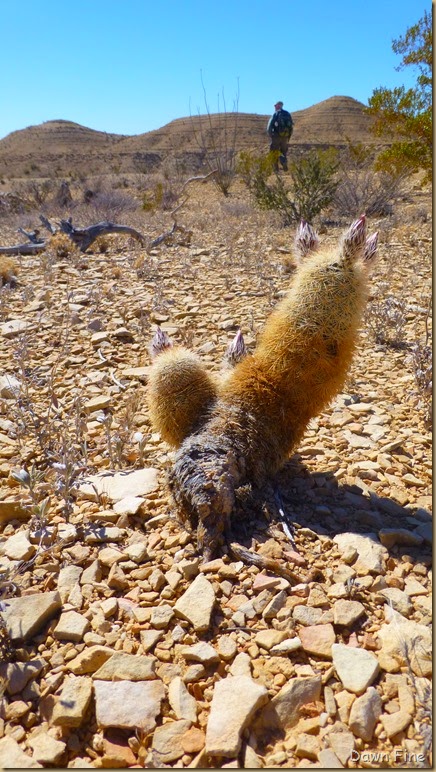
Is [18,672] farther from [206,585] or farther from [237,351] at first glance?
[237,351]

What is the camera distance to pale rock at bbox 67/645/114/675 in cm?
169

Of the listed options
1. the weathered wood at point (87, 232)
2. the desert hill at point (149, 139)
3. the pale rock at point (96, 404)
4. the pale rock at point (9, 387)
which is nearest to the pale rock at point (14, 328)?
the pale rock at point (9, 387)

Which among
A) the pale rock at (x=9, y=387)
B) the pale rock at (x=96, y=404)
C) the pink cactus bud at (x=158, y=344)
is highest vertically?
the pink cactus bud at (x=158, y=344)

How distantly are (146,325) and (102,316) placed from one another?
0.61 m

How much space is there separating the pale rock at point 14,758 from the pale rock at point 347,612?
1030 millimetres

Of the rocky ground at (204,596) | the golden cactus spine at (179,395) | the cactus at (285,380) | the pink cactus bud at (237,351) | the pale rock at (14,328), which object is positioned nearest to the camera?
the rocky ground at (204,596)

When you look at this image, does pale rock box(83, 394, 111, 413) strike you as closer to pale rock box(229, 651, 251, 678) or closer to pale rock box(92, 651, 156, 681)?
pale rock box(92, 651, 156, 681)

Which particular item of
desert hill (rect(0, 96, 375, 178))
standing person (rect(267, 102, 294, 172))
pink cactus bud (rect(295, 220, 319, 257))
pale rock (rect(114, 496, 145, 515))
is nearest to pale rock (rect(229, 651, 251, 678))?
pale rock (rect(114, 496, 145, 515))

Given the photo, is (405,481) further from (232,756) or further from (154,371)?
(232,756)

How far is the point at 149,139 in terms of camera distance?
55.2m

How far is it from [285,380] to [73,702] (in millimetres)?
1635

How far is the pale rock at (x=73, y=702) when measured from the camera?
60.1 inches

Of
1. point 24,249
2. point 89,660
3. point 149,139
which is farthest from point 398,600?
point 149,139

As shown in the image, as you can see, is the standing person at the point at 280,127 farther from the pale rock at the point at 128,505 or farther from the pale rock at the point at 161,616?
the pale rock at the point at 161,616
